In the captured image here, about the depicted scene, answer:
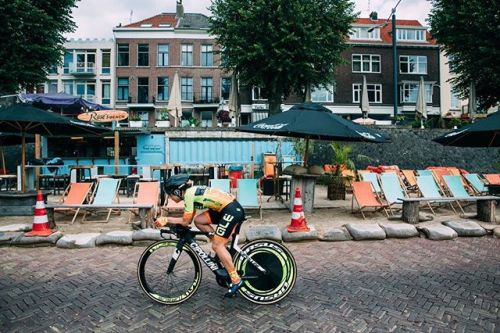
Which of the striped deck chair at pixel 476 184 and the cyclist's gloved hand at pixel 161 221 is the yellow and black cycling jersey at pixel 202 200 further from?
the striped deck chair at pixel 476 184

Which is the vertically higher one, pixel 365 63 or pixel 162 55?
pixel 162 55

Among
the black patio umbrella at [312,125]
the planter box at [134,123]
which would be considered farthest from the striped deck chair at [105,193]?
the planter box at [134,123]

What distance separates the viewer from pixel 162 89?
124 ft

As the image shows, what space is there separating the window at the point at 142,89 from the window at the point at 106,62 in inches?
156

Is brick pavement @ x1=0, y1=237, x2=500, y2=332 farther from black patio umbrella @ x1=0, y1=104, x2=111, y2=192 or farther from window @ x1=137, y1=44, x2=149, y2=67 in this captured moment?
window @ x1=137, y1=44, x2=149, y2=67

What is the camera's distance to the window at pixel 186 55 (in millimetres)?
37812

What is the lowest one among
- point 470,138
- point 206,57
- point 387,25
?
point 470,138

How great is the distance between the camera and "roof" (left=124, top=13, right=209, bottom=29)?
128ft

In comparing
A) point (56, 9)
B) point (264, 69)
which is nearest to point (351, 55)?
point (264, 69)

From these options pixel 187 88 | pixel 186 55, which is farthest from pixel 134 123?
pixel 186 55

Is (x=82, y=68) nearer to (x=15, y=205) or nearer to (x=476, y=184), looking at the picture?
(x=15, y=205)

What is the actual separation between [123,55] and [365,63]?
1047 inches

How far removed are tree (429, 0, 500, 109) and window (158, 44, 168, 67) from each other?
26.3 m

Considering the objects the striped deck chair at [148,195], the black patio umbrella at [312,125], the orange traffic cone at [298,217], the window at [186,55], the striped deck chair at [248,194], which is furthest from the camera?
the window at [186,55]
